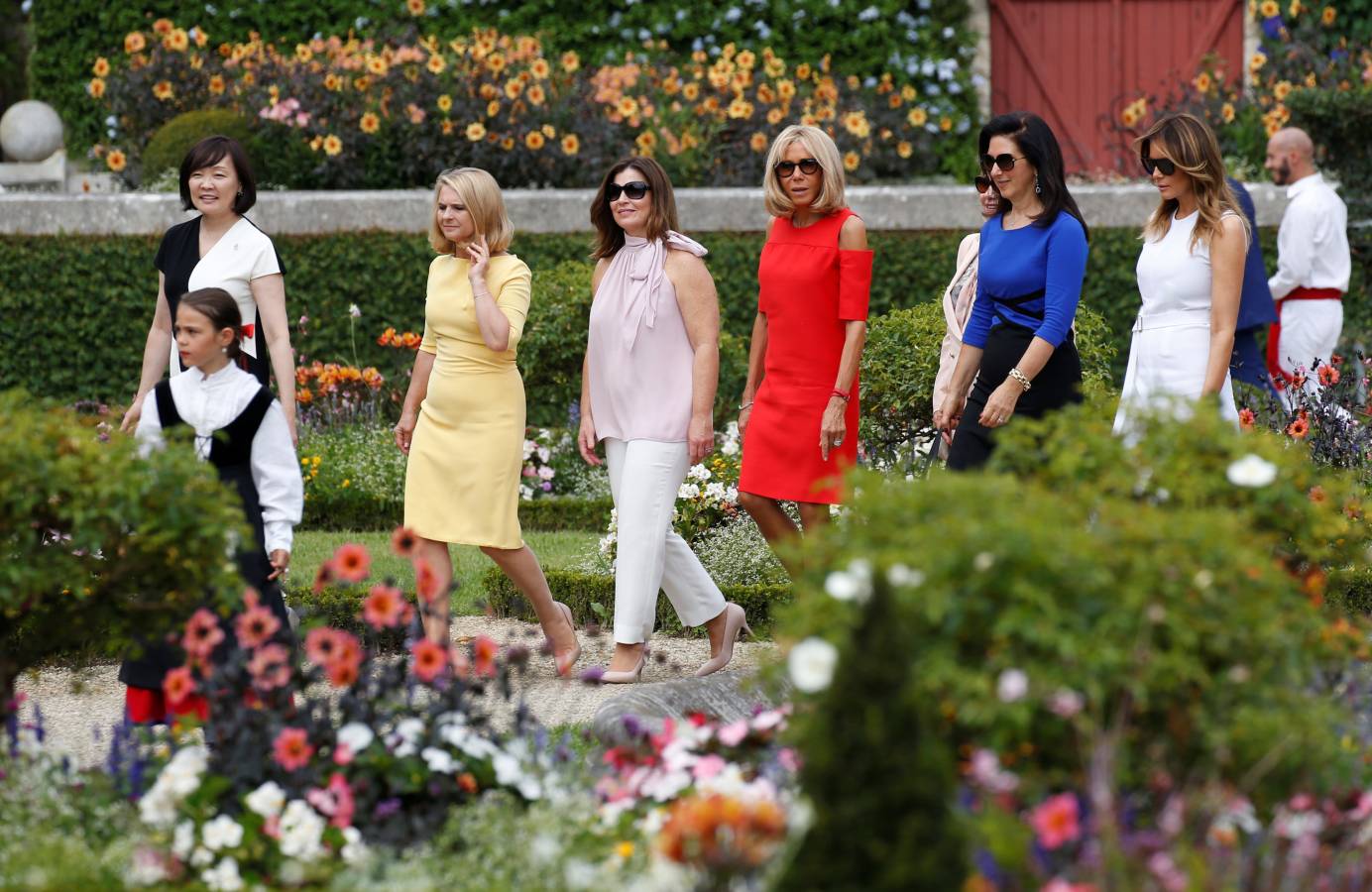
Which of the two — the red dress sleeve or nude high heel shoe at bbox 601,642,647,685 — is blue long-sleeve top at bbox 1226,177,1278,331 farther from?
nude high heel shoe at bbox 601,642,647,685

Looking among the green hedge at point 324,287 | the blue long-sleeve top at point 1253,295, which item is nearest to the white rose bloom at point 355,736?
the blue long-sleeve top at point 1253,295

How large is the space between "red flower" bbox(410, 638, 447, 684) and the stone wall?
685cm

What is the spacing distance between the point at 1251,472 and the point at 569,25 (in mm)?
10574

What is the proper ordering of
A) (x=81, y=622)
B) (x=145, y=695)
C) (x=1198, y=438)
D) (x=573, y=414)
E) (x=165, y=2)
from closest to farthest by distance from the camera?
(x=1198, y=438), (x=81, y=622), (x=145, y=695), (x=573, y=414), (x=165, y=2)

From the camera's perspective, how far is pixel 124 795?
3.58 meters

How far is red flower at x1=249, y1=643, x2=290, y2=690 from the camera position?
355 centimetres

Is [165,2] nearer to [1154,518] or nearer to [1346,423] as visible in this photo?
[1346,423]

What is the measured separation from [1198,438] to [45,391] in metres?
8.58

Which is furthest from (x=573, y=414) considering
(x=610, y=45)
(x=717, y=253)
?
(x=610, y=45)

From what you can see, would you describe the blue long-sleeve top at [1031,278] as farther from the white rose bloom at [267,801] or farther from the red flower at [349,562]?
the white rose bloom at [267,801]

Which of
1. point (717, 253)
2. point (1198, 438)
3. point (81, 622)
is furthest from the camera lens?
point (717, 253)

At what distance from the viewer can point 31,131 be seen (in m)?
13.3

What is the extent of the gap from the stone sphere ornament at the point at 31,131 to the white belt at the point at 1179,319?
10.3 meters

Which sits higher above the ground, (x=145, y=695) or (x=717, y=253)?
(x=717, y=253)
